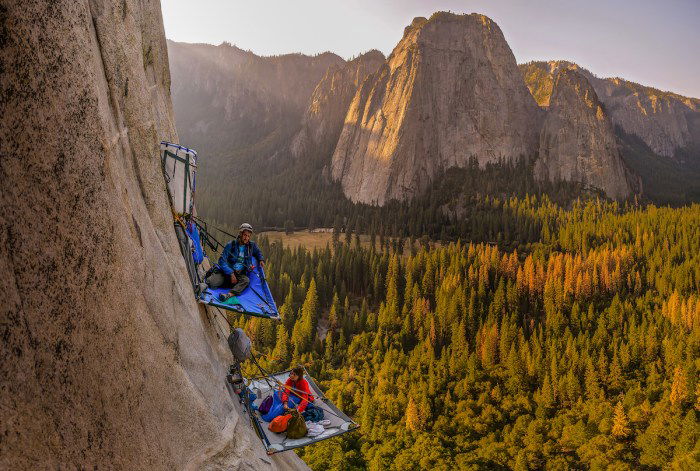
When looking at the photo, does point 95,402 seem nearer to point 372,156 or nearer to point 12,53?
point 12,53

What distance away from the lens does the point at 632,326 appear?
85.5 metres

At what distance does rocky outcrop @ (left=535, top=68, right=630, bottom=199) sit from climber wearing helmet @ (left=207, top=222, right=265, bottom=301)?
7204 inches

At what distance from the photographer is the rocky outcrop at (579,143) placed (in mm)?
176625

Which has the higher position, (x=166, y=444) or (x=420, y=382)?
(x=166, y=444)

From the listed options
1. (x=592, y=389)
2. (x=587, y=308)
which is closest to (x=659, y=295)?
(x=587, y=308)

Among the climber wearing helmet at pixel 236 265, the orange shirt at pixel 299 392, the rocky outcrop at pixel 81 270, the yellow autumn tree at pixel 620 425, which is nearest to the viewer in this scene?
the rocky outcrop at pixel 81 270

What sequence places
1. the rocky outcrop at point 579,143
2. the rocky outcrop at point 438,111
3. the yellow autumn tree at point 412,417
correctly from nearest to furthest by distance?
the yellow autumn tree at point 412,417
the rocky outcrop at point 438,111
the rocky outcrop at point 579,143

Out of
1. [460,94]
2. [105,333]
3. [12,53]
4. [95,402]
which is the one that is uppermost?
[460,94]

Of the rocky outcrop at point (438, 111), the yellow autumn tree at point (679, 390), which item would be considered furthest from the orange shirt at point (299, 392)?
the rocky outcrop at point (438, 111)

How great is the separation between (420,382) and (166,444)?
72.8 metres

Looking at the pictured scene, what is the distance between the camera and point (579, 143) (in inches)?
7042

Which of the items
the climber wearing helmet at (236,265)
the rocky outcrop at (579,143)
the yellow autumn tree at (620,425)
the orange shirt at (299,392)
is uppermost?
the rocky outcrop at (579,143)

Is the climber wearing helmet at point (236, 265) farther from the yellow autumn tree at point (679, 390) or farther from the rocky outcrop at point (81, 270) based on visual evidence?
the yellow autumn tree at point (679, 390)

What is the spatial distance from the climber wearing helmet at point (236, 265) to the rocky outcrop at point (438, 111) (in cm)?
16062
